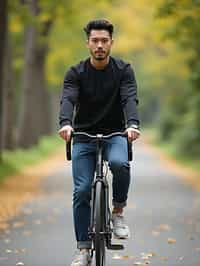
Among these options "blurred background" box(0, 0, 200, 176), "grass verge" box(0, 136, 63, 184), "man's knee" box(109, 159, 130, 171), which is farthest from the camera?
"grass verge" box(0, 136, 63, 184)

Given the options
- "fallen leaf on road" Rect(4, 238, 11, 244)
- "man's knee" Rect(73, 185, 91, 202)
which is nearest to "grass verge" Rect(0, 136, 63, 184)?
"fallen leaf on road" Rect(4, 238, 11, 244)

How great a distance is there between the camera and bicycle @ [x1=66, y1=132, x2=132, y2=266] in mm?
7637

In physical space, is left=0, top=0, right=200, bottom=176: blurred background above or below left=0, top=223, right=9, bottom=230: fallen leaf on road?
above

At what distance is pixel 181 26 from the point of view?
23.4m

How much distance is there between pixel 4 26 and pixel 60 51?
22.1m

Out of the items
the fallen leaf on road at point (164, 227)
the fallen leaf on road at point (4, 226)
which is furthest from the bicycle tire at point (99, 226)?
the fallen leaf on road at point (4, 226)

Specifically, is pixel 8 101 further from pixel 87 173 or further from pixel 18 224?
pixel 87 173

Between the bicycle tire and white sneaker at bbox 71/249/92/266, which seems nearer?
the bicycle tire

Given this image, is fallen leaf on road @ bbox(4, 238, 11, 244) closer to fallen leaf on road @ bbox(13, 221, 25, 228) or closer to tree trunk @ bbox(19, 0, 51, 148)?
fallen leaf on road @ bbox(13, 221, 25, 228)

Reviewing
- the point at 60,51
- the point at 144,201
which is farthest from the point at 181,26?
the point at 60,51

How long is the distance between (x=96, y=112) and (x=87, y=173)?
0.54 m

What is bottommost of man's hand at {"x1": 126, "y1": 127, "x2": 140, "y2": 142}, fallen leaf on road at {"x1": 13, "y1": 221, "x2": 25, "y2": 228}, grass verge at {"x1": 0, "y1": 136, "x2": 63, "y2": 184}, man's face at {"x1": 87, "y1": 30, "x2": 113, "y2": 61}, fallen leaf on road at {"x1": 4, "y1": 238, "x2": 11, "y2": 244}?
grass verge at {"x1": 0, "y1": 136, "x2": 63, "y2": 184}

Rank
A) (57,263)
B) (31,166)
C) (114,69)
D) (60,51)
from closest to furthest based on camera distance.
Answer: (114,69)
(57,263)
(31,166)
(60,51)

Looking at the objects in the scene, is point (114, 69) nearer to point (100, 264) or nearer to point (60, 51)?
point (100, 264)
